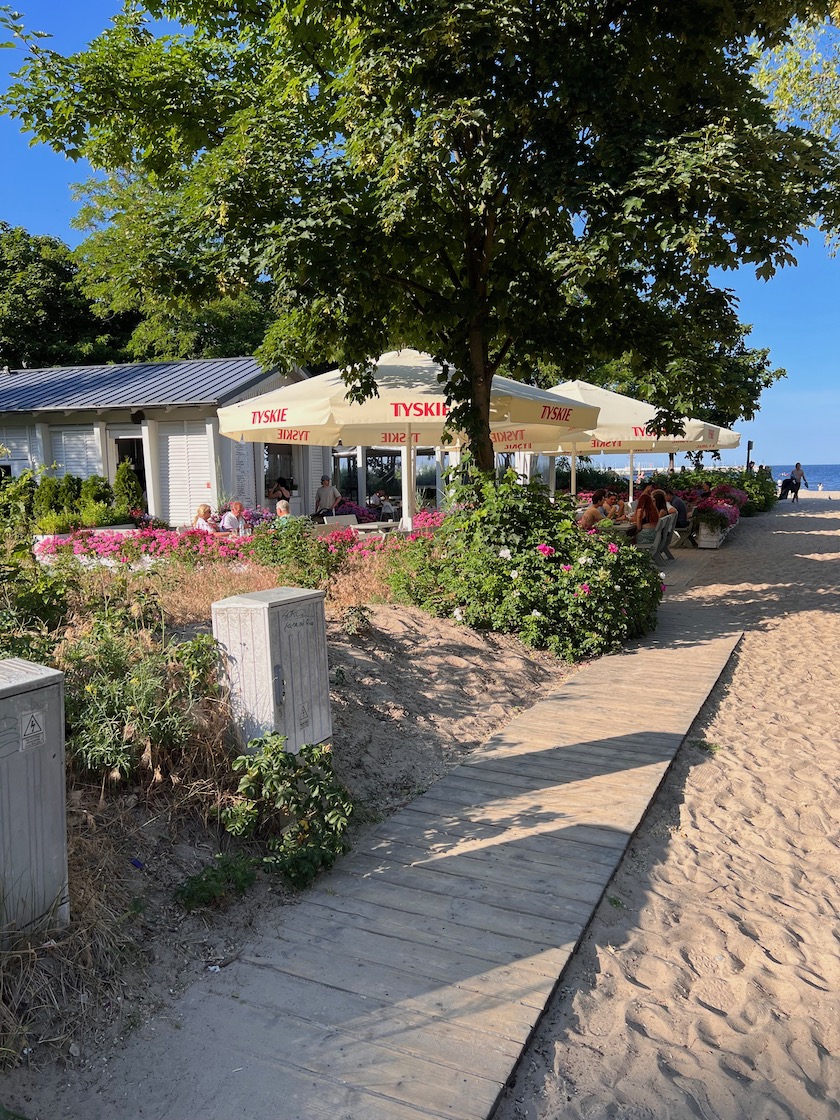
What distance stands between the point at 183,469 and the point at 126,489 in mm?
1358

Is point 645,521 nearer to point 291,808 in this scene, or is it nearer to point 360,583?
point 360,583

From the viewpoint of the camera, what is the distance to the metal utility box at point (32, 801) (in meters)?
2.54

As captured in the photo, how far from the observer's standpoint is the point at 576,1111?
7.92 feet

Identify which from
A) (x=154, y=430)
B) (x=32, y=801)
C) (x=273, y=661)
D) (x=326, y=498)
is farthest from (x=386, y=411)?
(x=154, y=430)

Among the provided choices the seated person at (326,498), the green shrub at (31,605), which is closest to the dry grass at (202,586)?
the green shrub at (31,605)

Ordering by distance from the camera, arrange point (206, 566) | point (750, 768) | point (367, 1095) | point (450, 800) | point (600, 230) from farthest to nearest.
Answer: point (206, 566)
point (600, 230)
point (750, 768)
point (450, 800)
point (367, 1095)

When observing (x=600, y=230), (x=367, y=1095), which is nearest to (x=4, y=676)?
(x=367, y=1095)

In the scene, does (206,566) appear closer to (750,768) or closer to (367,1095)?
(750,768)

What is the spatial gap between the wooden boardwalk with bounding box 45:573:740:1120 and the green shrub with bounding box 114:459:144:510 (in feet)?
49.6

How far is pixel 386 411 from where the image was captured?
8773 mm

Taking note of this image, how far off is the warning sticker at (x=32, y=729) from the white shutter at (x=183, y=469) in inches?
647

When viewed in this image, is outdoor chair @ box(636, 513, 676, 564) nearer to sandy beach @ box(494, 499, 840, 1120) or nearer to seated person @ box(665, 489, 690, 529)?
seated person @ box(665, 489, 690, 529)

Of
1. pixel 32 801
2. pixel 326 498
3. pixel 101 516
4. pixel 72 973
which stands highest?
pixel 326 498

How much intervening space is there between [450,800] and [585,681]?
108 inches
